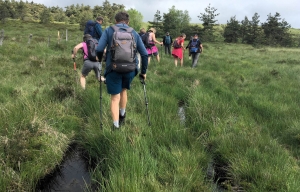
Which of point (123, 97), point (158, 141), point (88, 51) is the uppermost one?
point (88, 51)

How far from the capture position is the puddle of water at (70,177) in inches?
134

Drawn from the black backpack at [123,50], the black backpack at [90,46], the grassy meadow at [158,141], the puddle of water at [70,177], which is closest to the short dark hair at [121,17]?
the black backpack at [123,50]

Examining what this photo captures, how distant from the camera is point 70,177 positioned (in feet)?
12.0

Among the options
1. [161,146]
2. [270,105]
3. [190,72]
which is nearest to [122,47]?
[161,146]

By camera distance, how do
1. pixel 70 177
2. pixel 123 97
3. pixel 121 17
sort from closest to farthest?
pixel 70 177 < pixel 121 17 < pixel 123 97

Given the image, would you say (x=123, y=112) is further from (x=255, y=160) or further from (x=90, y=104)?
(x=255, y=160)

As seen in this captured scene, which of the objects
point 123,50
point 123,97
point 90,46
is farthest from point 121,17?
point 90,46

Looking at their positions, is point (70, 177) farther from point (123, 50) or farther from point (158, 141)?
point (123, 50)

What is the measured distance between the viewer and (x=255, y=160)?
3590 millimetres

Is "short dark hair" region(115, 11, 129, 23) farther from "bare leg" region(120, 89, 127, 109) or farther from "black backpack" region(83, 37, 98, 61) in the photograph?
"black backpack" region(83, 37, 98, 61)

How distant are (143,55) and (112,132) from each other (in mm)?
1568

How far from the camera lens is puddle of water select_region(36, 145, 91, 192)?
3414mm

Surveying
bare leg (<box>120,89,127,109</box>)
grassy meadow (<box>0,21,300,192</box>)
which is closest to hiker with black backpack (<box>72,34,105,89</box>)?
grassy meadow (<box>0,21,300,192</box>)

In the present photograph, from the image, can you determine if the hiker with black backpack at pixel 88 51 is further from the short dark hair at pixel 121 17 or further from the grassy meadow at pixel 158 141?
the short dark hair at pixel 121 17
